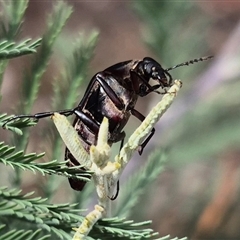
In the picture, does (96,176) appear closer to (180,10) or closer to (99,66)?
(180,10)

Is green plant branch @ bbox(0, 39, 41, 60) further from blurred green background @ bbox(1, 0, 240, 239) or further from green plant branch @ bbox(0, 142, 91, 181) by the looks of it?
blurred green background @ bbox(1, 0, 240, 239)

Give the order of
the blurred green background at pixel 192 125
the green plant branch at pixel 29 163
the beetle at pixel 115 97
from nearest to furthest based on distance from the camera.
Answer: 1. the green plant branch at pixel 29 163
2. the beetle at pixel 115 97
3. the blurred green background at pixel 192 125

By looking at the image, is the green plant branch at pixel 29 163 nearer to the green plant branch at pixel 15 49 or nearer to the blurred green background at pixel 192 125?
the green plant branch at pixel 15 49

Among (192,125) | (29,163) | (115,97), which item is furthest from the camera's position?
(192,125)

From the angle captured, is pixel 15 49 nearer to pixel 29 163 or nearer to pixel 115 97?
pixel 29 163

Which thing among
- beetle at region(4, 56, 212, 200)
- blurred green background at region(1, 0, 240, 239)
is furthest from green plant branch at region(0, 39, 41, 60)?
blurred green background at region(1, 0, 240, 239)

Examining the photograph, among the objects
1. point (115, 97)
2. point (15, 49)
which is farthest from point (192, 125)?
point (15, 49)

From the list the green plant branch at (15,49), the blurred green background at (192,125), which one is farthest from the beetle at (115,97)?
the green plant branch at (15,49)

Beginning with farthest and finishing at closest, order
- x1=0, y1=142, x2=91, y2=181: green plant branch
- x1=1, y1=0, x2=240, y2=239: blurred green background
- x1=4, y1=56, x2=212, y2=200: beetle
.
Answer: x1=1, y1=0, x2=240, y2=239: blurred green background → x1=4, y1=56, x2=212, y2=200: beetle → x1=0, y1=142, x2=91, y2=181: green plant branch
